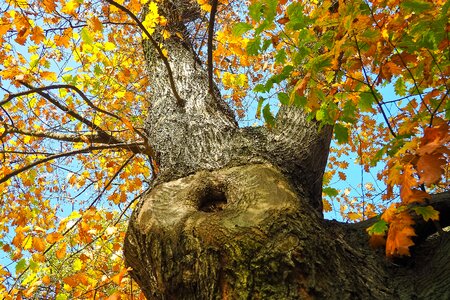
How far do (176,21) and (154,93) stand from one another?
1.51m

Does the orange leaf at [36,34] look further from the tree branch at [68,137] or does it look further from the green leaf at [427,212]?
the green leaf at [427,212]

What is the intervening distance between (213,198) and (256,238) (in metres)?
0.52

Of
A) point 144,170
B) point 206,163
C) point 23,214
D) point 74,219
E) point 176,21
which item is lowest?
point 206,163

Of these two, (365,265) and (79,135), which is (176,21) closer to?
(79,135)

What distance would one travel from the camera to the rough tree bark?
157 centimetres

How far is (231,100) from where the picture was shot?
533 cm

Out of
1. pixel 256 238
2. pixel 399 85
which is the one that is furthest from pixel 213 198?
pixel 399 85

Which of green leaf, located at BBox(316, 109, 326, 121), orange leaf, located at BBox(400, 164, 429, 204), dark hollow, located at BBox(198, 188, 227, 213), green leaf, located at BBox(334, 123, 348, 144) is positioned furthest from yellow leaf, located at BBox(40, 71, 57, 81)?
orange leaf, located at BBox(400, 164, 429, 204)

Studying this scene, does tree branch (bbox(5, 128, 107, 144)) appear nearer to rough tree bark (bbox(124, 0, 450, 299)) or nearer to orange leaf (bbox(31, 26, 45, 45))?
orange leaf (bbox(31, 26, 45, 45))

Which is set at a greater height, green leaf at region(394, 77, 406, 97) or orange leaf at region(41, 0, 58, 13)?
orange leaf at region(41, 0, 58, 13)

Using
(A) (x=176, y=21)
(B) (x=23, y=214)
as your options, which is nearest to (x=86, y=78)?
(A) (x=176, y=21)

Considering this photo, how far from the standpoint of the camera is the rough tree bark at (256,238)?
1.57m

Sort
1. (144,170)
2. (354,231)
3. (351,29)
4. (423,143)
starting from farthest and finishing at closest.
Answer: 1. (144,170)
2. (354,231)
3. (351,29)
4. (423,143)

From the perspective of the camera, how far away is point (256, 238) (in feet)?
5.40
